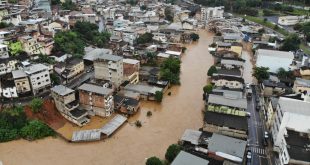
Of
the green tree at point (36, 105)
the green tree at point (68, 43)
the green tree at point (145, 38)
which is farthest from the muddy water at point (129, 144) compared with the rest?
the green tree at point (145, 38)

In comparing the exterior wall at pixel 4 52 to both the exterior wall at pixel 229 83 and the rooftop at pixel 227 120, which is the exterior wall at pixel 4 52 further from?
the exterior wall at pixel 229 83

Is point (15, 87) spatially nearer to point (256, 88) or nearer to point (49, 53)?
point (49, 53)

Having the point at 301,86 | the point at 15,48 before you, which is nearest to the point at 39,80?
the point at 15,48

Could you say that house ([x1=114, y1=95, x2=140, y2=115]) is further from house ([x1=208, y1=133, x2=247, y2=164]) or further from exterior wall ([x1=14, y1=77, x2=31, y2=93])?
house ([x1=208, y1=133, x2=247, y2=164])

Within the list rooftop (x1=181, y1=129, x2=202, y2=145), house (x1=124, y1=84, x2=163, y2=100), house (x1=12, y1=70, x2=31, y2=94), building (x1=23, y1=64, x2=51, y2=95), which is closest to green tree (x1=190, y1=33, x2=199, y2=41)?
house (x1=124, y1=84, x2=163, y2=100)

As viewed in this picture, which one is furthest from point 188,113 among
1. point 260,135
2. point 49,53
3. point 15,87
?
point 49,53
